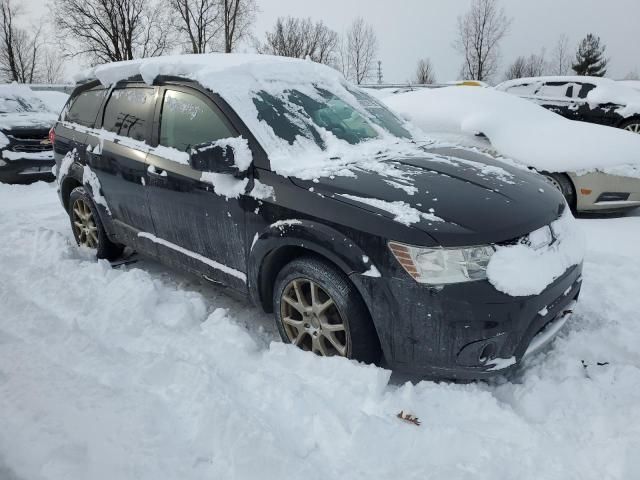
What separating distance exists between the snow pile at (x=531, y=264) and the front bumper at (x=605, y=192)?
3.26 metres

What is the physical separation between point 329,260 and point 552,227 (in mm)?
1193

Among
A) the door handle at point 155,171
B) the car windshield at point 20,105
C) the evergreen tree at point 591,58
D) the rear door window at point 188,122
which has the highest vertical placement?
the evergreen tree at point 591,58

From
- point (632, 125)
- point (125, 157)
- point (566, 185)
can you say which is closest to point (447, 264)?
point (125, 157)

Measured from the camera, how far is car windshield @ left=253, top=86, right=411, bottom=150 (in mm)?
3016

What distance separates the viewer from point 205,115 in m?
3.12

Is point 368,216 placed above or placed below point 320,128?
below

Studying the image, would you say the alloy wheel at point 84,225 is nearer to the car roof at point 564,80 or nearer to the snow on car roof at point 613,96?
the snow on car roof at point 613,96

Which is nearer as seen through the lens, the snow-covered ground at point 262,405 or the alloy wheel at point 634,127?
the snow-covered ground at point 262,405

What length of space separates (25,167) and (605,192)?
8.67m

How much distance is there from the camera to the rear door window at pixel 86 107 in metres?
4.21

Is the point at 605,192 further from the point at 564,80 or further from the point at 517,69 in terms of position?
the point at 517,69

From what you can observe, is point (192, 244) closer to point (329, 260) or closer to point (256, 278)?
point (256, 278)

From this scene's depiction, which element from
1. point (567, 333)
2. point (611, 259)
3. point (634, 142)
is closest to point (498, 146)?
point (634, 142)

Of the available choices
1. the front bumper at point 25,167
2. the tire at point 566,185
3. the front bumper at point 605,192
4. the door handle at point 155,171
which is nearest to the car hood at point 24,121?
the front bumper at point 25,167
